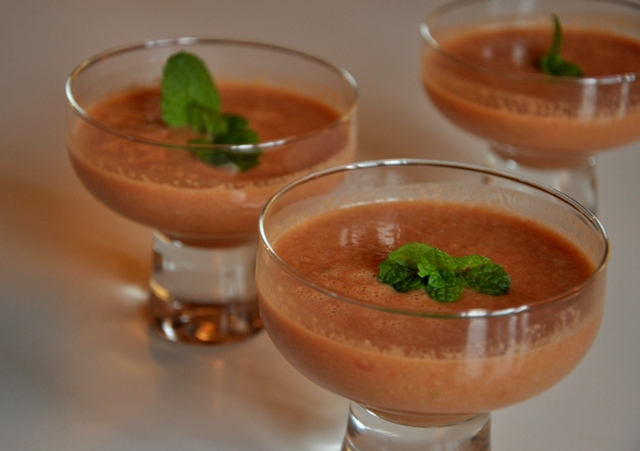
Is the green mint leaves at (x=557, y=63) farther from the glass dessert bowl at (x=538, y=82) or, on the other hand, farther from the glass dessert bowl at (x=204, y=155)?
the glass dessert bowl at (x=204, y=155)

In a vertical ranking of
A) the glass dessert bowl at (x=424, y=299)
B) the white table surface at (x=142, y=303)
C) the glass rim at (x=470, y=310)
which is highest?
the glass rim at (x=470, y=310)

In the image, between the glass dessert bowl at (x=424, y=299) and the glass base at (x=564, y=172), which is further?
the glass base at (x=564, y=172)

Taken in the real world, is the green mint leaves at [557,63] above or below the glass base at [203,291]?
above

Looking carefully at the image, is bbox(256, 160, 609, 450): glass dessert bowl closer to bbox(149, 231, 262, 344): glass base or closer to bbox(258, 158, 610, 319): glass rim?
bbox(258, 158, 610, 319): glass rim

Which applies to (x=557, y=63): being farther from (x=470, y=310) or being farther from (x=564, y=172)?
(x=470, y=310)

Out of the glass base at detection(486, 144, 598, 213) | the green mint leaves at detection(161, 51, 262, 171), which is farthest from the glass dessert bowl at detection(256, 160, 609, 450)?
the glass base at detection(486, 144, 598, 213)

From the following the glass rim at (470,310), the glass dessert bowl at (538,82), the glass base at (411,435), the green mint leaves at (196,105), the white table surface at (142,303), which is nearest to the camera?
the glass rim at (470,310)

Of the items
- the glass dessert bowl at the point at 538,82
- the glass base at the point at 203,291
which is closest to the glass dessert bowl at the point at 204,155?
the glass base at the point at 203,291
